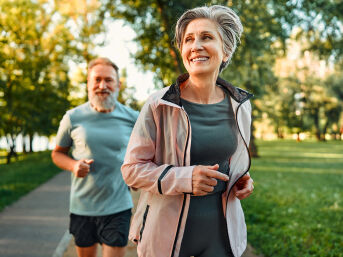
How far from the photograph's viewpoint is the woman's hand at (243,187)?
2062mm

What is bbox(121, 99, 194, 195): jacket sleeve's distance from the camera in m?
1.76

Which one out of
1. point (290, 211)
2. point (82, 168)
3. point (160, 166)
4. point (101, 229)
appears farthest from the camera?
point (290, 211)

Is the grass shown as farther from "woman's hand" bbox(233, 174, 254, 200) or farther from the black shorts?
"woman's hand" bbox(233, 174, 254, 200)

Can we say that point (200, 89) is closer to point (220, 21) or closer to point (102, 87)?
point (220, 21)

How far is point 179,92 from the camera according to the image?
1.96 m

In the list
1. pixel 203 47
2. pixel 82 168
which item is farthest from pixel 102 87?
pixel 203 47

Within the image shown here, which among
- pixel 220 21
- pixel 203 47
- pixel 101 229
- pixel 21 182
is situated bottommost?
pixel 21 182

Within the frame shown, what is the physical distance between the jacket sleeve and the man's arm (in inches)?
51.6

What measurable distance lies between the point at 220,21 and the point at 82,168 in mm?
1785

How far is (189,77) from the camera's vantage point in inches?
84.0

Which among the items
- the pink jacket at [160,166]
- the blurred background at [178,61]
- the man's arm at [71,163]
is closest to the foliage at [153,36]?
the blurred background at [178,61]

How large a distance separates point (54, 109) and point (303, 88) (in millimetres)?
34856

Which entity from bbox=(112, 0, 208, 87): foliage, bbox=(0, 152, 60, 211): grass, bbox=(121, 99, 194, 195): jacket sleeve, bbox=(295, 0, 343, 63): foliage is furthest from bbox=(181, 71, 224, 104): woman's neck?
bbox=(0, 152, 60, 211): grass

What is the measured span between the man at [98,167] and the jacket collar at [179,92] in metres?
1.39
